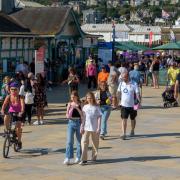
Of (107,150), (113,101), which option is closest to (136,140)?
(107,150)

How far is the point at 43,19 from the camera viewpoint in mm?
34062

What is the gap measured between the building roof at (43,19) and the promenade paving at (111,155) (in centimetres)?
1469

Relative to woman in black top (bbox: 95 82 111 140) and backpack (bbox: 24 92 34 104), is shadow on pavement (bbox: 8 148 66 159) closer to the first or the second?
woman in black top (bbox: 95 82 111 140)

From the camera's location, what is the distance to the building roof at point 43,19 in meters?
33.3

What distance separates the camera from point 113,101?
17.6 meters

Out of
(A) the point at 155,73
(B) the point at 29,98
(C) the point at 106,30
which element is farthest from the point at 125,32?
(B) the point at 29,98

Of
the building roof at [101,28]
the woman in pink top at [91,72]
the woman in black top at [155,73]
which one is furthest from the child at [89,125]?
the building roof at [101,28]

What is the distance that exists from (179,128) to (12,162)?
6.19 m

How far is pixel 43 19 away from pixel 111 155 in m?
22.1

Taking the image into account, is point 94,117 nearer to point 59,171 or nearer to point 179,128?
point 59,171

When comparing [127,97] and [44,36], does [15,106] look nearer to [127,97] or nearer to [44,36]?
[127,97]

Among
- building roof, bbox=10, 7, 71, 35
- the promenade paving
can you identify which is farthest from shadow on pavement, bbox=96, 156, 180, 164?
building roof, bbox=10, 7, 71, 35

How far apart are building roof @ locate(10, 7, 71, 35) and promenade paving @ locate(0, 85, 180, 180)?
14689 millimetres

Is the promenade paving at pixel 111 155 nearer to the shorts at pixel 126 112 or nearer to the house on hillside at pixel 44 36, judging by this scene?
the shorts at pixel 126 112
